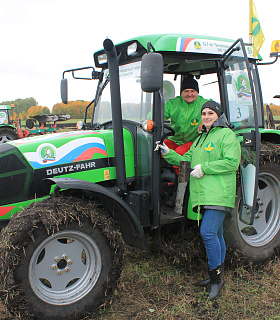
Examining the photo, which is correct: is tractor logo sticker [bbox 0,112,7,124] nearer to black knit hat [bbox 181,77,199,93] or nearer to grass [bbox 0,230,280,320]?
grass [bbox 0,230,280,320]

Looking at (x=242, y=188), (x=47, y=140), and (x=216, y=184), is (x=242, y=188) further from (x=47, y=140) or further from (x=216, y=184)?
(x=47, y=140)

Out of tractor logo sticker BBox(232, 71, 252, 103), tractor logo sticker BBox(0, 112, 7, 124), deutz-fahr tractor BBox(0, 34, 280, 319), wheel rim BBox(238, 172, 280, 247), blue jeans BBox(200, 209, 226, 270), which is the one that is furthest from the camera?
tractor logo sticker BBox(0, 112, 7, 124)

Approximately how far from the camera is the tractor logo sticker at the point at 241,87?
3.65 m

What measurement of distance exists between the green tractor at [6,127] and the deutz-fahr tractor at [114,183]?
14.5 m

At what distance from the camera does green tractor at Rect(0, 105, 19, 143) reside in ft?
56.5

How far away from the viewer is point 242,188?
3480mm

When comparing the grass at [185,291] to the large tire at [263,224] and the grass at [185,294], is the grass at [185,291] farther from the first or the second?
the large tire at [263,224]

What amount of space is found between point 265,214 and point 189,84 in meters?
1.92

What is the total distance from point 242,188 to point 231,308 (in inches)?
46.1

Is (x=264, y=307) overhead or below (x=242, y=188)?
below

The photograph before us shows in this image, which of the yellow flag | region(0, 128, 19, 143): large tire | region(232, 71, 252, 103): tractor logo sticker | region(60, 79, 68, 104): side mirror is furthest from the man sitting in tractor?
region(0, 128, 19, 143): large tire

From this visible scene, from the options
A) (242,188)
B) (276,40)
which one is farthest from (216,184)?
(276,40)

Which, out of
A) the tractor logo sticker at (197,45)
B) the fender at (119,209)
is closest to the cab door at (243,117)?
the tractor logo sticker at (197,45)

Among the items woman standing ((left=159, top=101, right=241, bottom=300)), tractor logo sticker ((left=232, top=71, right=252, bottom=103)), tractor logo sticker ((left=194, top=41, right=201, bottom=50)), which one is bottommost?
woman standing ((left=159, top=101, right=241, bottom=300))
